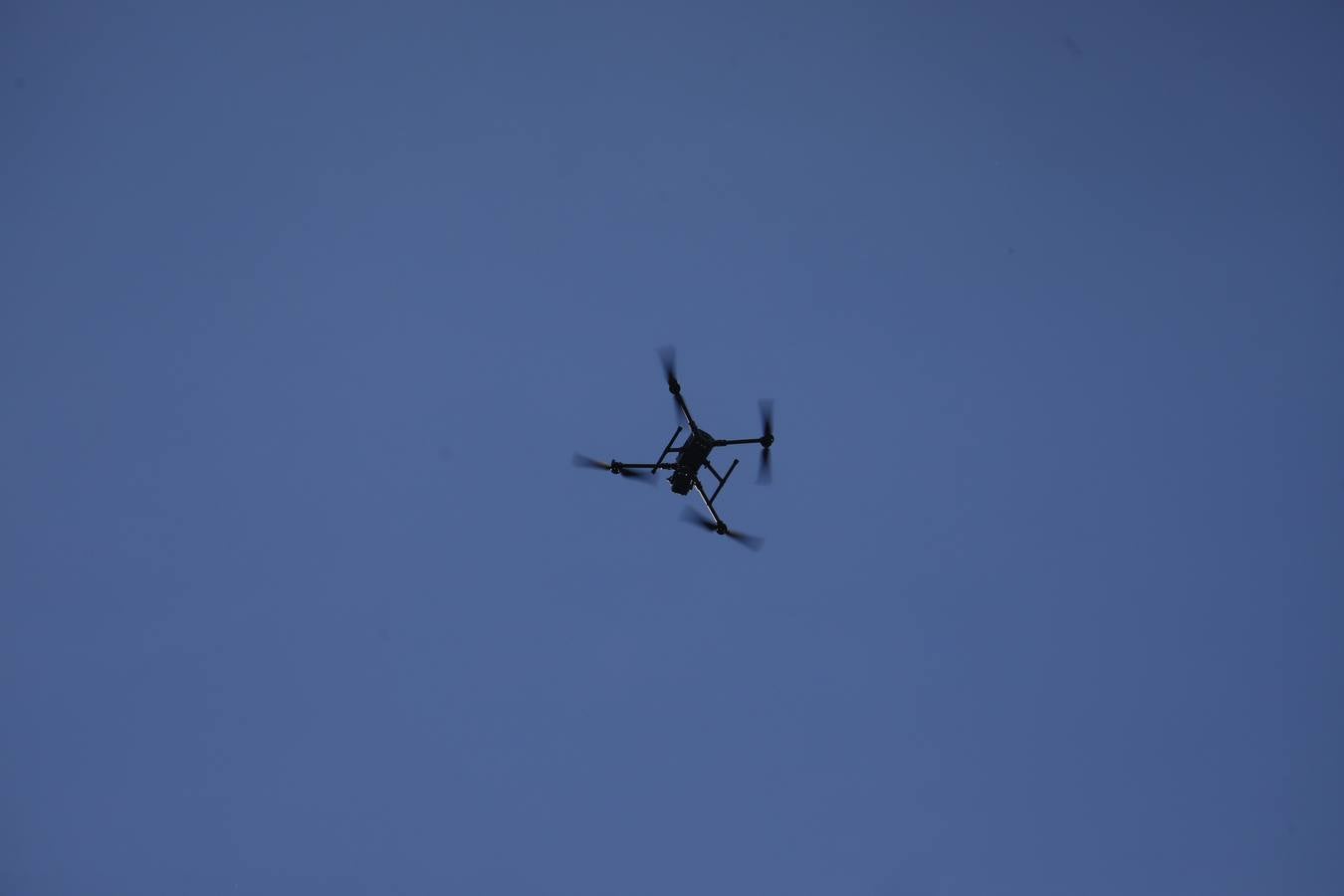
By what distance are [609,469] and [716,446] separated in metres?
3.07

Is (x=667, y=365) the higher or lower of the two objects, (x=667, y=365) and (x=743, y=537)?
the higher

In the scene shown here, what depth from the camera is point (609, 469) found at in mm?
41250

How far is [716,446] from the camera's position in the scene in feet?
137

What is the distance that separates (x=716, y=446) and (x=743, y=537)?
8.92 feet

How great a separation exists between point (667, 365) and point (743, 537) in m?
5.33

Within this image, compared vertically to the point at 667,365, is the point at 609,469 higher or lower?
lower

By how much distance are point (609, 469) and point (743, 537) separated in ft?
14.1

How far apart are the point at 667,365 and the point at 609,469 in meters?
3.26

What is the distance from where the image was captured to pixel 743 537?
1665 inches

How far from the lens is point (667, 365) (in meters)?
41.2

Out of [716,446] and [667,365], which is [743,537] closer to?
[716,446]

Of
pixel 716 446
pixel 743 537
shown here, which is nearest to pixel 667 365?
pixel 716 446
